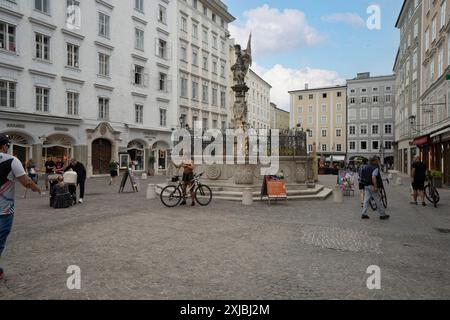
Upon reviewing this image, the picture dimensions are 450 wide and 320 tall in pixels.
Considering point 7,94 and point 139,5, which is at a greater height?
point 139,5

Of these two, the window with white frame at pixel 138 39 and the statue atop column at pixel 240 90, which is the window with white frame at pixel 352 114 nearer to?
the window with white frame at pixel 138 39

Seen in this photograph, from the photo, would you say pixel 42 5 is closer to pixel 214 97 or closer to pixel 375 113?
pixel 214 97

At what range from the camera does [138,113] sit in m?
33.8

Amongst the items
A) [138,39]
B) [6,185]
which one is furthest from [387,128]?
[6,185]

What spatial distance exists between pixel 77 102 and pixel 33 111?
4.11 m

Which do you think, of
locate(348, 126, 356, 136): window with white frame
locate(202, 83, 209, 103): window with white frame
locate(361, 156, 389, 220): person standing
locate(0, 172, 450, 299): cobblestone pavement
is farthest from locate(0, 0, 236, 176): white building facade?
locate(348, 126, 356, 136): window with white frame

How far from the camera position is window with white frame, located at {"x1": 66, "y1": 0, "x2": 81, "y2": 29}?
26680 millimetres

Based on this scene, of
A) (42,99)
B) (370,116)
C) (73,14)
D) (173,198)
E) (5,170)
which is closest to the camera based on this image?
(5,170)

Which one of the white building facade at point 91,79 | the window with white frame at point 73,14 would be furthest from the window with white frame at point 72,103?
the window with white frame at point 73,14

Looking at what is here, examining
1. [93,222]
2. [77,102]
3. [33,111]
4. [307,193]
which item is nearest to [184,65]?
[77,102]

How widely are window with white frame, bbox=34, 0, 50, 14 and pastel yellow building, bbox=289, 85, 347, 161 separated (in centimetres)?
5524

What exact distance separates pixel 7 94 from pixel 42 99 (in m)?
2.58

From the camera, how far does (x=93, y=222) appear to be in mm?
8602

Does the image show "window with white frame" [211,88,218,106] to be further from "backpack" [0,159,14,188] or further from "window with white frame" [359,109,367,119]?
"backpack" [0,159,14,188]
